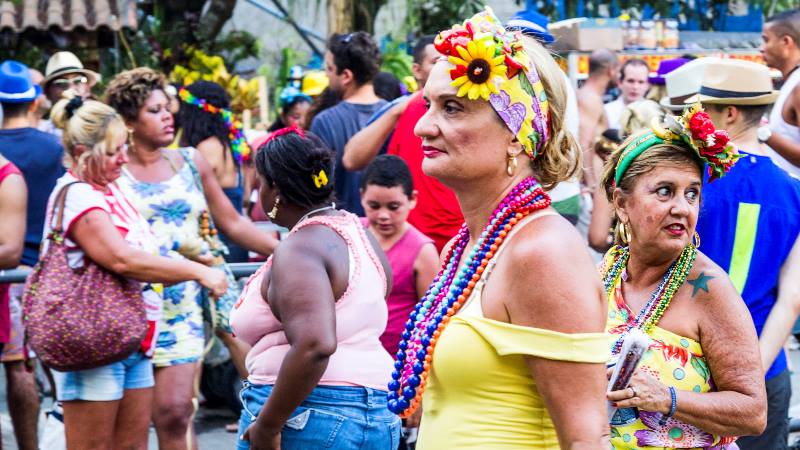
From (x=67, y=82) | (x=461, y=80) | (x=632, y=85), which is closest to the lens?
(x=461, y=80)

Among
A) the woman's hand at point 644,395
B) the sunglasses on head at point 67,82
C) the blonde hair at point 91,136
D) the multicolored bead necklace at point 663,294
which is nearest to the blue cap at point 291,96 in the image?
the sunglasses on head at point 67,82

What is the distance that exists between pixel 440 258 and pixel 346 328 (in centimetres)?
62

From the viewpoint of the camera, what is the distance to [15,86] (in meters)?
6.81

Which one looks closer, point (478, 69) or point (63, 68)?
point (478, 69)

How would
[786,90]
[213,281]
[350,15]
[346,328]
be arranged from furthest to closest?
[350,15], [786,90], [213,281], [346,328]

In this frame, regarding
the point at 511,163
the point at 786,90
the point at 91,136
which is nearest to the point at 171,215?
the point at 91,136

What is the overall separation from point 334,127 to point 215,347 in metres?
1.60

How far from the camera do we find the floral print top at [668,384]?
10.6 feet

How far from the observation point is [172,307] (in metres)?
5.62

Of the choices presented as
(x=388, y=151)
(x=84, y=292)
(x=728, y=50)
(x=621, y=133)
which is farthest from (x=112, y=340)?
(x=728, y=50)

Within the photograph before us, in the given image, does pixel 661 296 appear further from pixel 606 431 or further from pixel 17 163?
pixel 17 163

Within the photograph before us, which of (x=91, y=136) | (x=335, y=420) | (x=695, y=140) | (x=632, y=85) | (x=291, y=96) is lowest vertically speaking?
(x=632, y=85)

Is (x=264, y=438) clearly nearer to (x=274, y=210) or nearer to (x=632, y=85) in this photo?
(x=274, y=210)

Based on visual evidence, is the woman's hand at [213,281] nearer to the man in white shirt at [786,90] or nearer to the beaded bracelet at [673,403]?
the beaded bracelet at [673,403]
